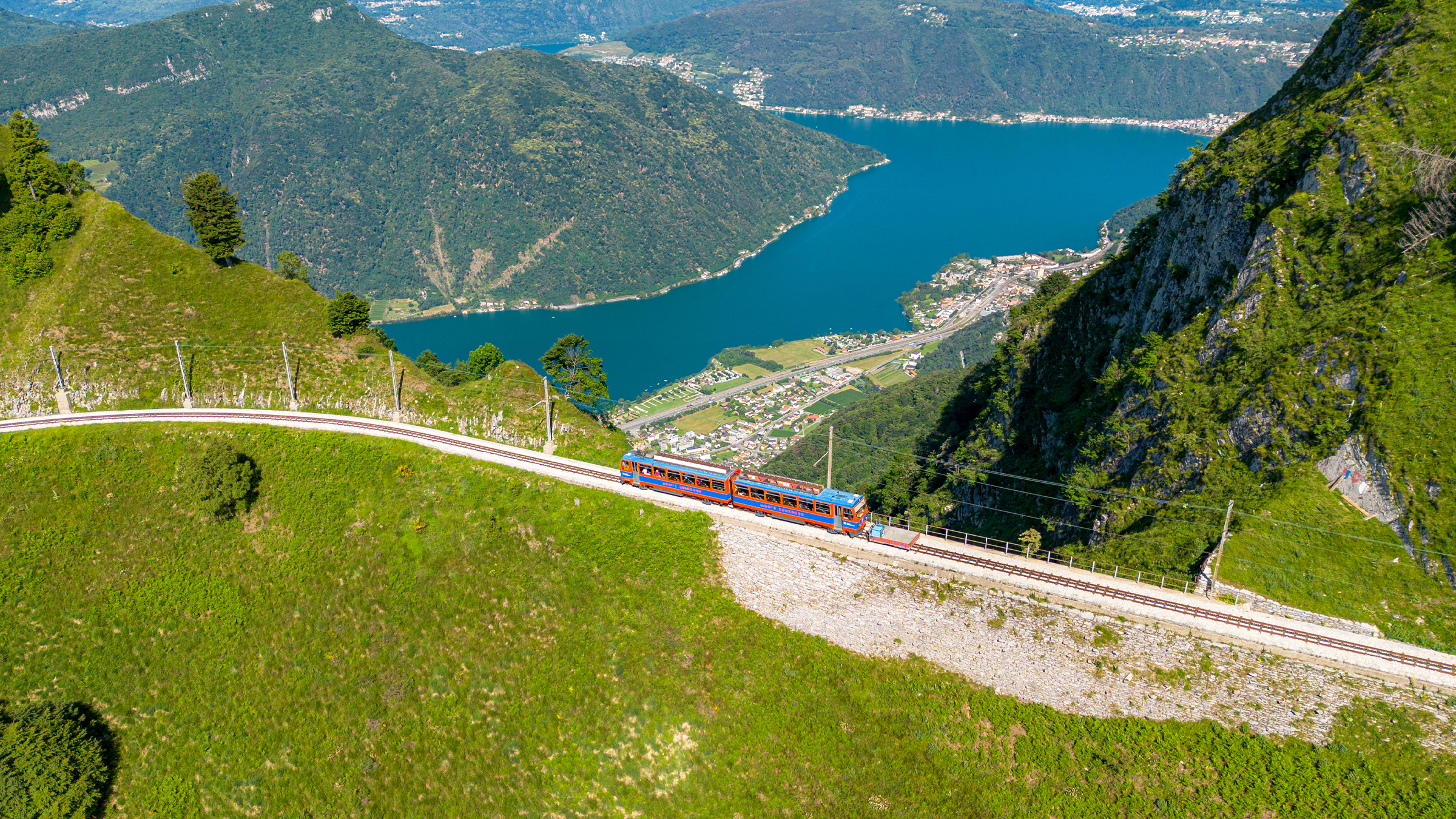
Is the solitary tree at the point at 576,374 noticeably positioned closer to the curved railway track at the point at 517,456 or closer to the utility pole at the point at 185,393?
the curved railway track at the point at 517,456

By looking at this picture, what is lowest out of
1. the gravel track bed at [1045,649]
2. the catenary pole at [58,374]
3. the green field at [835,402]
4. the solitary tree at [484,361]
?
the green field at [835,402]

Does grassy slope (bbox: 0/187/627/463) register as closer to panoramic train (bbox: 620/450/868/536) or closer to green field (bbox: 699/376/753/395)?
panoramic train (bbox: 620/450/868/536)

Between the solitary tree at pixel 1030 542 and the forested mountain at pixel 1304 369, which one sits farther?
the solitary tree at pixel 1030 542

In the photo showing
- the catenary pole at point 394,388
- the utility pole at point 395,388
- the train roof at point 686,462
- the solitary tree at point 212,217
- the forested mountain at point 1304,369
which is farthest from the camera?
the solitary tree at point 212,217

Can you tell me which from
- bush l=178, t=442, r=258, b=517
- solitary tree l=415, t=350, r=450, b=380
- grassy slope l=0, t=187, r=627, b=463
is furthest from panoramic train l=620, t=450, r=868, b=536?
bush l=178, t=442, r=258, b=517

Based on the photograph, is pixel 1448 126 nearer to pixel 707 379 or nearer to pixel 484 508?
pixel 484 508

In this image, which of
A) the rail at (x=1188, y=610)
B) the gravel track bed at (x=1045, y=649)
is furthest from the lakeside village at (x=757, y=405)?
the rail at (x=1188, y=610)

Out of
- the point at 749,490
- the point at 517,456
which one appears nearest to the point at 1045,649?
the point at 749,490
